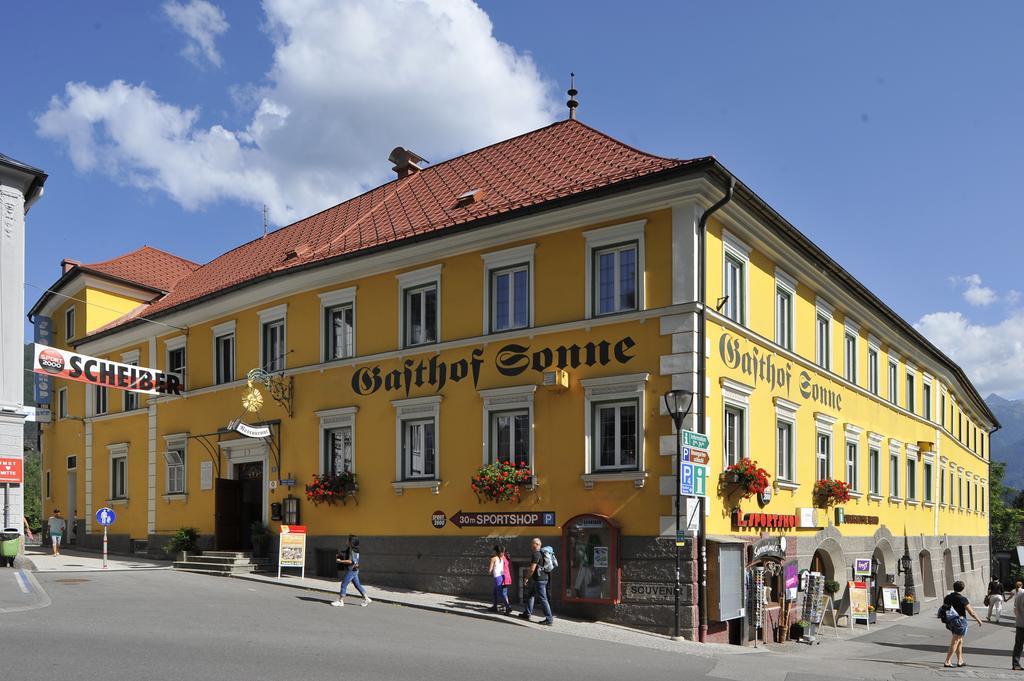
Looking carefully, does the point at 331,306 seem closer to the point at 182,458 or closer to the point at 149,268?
the point at 182,458

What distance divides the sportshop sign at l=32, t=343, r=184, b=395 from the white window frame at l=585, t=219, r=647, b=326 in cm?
1453

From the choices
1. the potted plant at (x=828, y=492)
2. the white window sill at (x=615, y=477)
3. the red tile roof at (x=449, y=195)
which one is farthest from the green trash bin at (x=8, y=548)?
the potted plant at (x=828, y=492)

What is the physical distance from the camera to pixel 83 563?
26.9 metres

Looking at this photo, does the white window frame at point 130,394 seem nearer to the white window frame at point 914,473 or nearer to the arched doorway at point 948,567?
the white window frame at point 914,473

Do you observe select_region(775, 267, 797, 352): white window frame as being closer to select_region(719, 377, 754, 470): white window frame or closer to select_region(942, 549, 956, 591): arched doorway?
select_region(719, 377, 754, 470): white window frame

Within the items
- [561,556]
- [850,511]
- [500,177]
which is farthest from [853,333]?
[561,556]

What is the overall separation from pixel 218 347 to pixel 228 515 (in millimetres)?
5039

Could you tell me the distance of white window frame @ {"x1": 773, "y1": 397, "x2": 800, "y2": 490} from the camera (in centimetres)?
2228

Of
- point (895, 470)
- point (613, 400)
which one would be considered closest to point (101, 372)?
point (613, 400)

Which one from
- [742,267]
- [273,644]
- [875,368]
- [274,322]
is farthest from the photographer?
[875,368]

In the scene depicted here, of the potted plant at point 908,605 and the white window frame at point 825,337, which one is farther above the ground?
the white window frame at point 825,337

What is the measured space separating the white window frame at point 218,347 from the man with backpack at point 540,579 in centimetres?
1272

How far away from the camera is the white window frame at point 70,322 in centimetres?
3780

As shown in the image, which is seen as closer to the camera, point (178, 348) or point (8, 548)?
point (8, 548)
